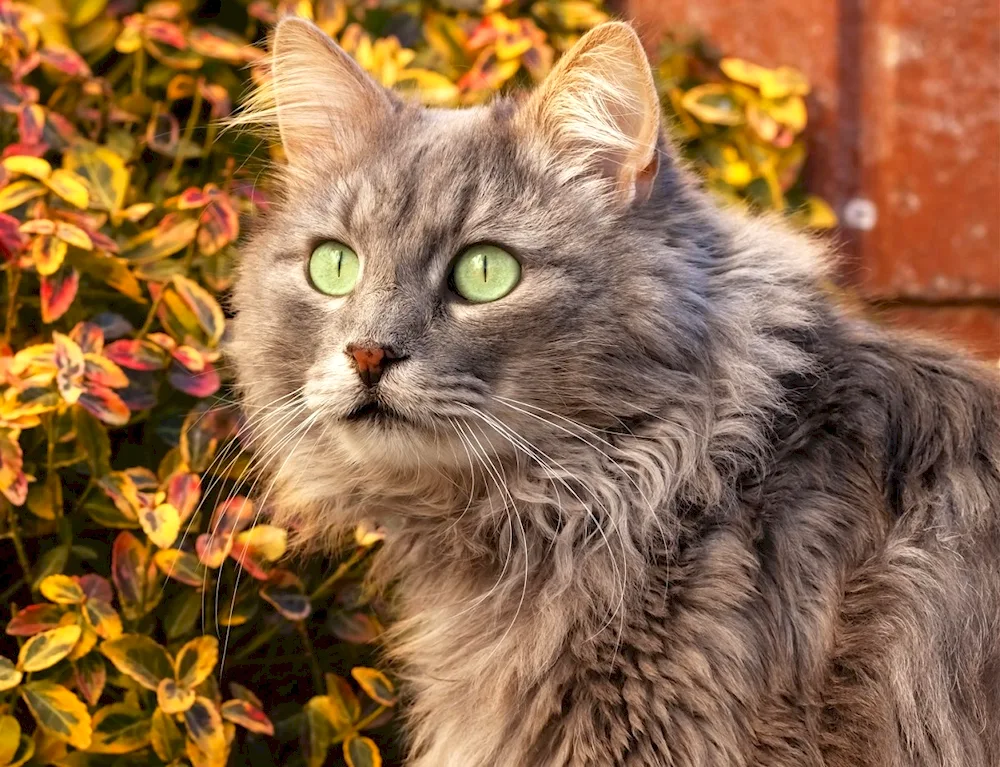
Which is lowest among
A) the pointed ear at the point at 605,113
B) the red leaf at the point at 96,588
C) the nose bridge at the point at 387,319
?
the red leaf at the point at 96,588

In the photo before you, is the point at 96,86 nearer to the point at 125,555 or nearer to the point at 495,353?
the point at 125,555

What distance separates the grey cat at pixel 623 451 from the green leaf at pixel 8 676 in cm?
64

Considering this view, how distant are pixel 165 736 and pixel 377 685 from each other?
436 mm

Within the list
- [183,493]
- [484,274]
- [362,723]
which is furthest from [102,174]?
[362,723]

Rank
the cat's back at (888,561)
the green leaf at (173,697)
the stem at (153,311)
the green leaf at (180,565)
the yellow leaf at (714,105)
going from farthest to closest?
the yellow leaf at (714,105) → the stem at (153,311) → the green leaf at (180,565) → the green leaf at (173,697) → the cat's back at (888,561)

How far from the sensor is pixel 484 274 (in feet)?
6.12

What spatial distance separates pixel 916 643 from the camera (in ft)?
5.67

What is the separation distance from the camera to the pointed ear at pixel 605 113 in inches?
73.1

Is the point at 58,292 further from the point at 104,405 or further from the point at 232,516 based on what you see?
the point at 232,516

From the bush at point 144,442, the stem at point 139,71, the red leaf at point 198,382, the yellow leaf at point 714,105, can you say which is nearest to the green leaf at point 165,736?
the bush at point 144,442

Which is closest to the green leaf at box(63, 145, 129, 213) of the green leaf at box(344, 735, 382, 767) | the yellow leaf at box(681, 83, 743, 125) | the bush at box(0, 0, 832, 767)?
the bush at box(0, 0, 832, 767)

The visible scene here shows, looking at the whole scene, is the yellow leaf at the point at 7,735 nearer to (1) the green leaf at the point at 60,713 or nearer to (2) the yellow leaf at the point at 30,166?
(1) the green leaf at the point at 60,713

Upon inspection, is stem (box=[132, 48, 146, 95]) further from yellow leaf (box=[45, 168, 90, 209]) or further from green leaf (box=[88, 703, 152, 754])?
green leaf (box=[88, 703, 152, 754])

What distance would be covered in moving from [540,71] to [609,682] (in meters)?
2.05
